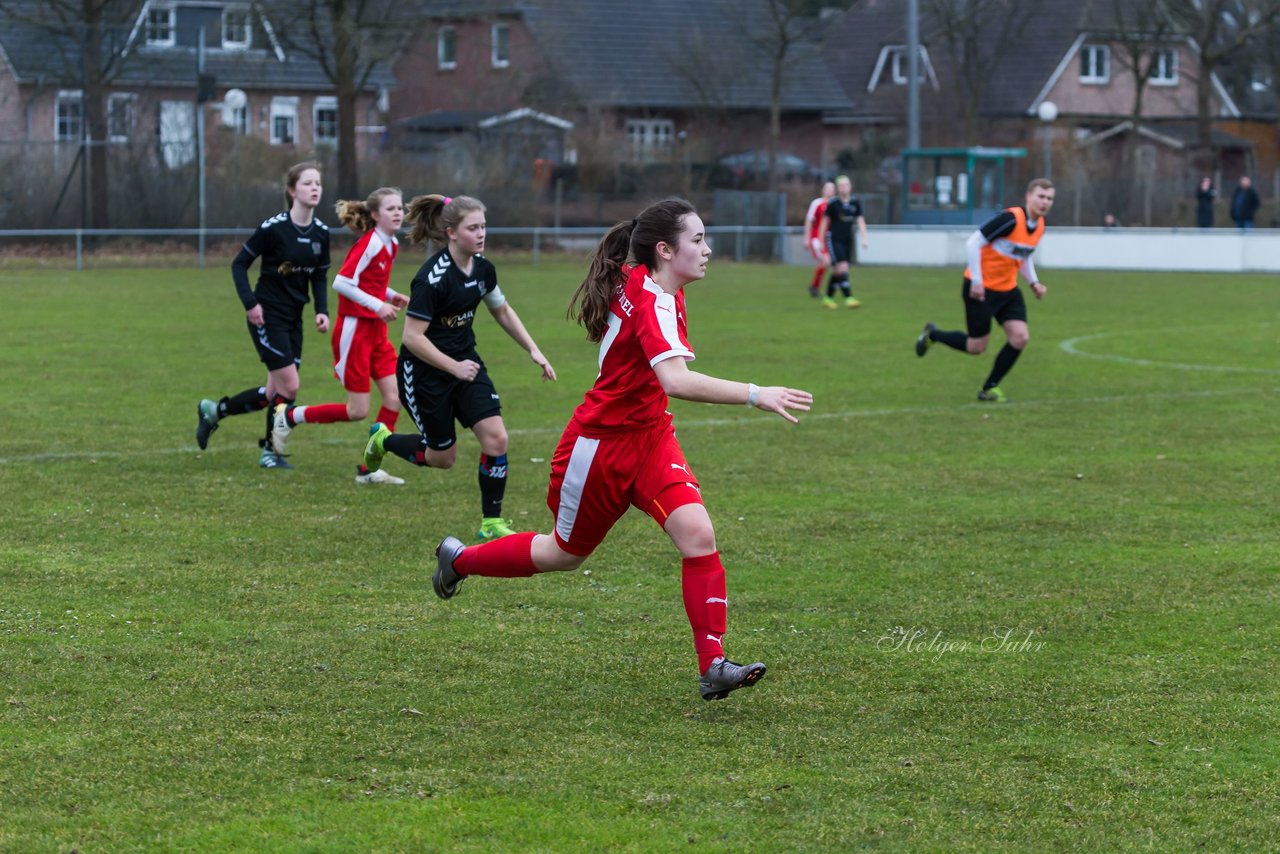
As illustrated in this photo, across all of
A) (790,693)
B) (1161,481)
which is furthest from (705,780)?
(1161,481)

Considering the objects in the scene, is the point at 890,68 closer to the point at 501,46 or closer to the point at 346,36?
the point at 501,46

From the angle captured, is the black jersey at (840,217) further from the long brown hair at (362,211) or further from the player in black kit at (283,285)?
the long brown hair at (362,211)

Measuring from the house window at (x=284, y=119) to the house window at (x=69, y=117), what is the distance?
528cm

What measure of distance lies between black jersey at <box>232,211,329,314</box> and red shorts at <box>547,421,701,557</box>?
5292mm

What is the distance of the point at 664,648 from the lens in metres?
6.44

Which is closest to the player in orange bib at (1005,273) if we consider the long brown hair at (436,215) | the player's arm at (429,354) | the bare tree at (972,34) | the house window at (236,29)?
the long brown hair at (436,215)

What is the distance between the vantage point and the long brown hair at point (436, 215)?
851cm

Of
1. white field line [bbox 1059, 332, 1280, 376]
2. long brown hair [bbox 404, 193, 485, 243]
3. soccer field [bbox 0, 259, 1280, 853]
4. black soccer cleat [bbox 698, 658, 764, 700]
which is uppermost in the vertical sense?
long brown hair [bbox 404, 193, 485, 243]

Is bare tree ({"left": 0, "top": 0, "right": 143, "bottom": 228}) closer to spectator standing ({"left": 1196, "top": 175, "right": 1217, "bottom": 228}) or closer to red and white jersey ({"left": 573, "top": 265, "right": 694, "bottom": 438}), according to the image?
spectator standing ({"left": 1196, "top": 175, "right": 1217, "bottom": 228})

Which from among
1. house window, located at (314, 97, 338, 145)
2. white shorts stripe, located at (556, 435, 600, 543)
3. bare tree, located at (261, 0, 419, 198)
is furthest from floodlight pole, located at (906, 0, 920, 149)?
white shorts stripe, located at (556, 435, 600, 543)

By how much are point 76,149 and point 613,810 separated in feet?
104

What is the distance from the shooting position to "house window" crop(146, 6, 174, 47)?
35.9m

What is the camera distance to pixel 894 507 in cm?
953

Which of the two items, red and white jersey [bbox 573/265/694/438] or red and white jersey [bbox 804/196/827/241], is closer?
red and white jersey [bbox 573/265/694/438]
